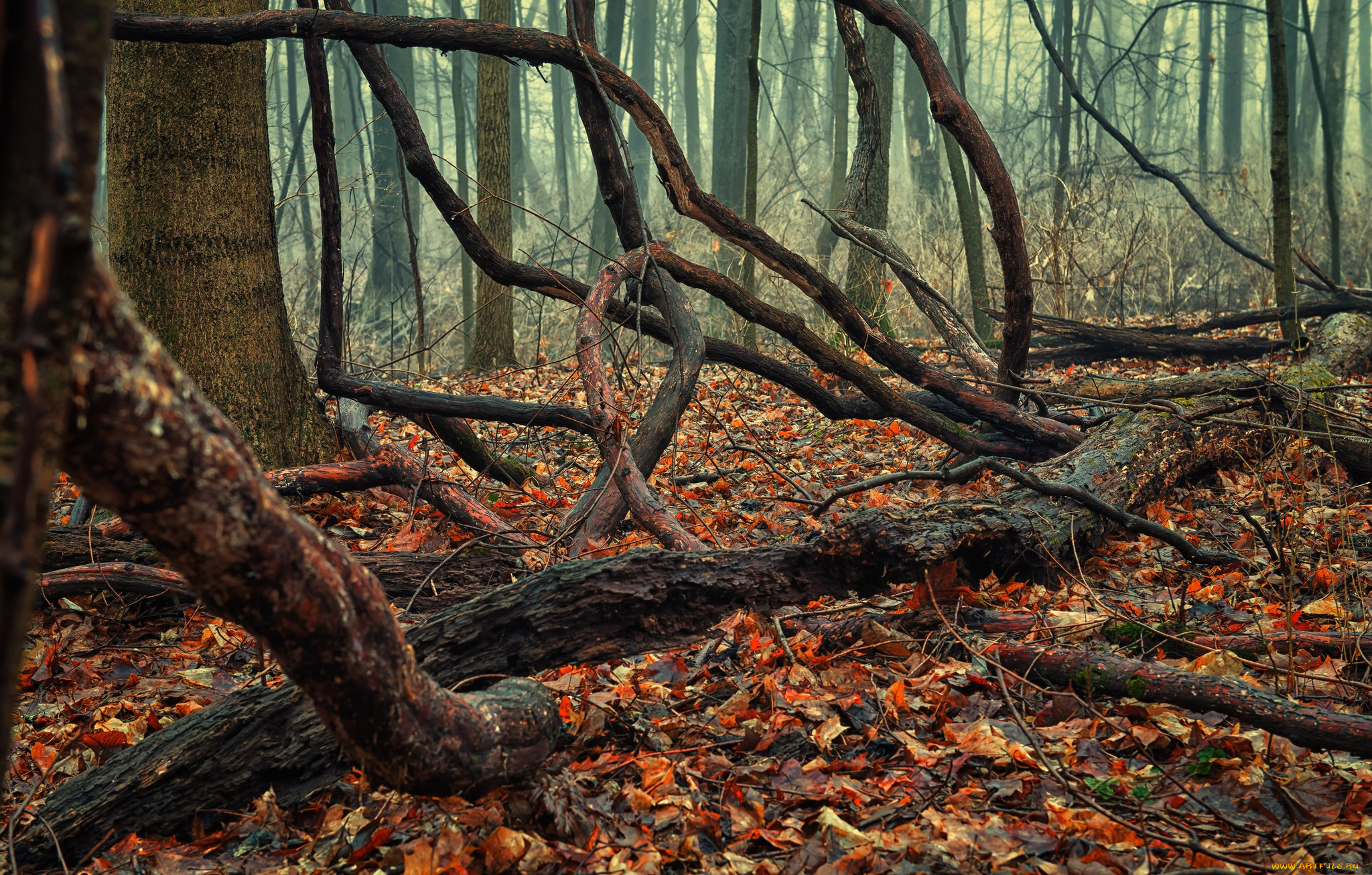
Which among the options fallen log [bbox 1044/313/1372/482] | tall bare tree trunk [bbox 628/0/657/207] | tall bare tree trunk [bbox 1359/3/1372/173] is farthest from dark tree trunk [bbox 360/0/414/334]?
tall bare tree trunk [bbox 1359/3/1372/173]

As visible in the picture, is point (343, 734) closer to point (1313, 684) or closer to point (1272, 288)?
point (1313, 684)

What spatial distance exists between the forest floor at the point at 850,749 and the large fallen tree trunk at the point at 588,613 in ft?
0.28

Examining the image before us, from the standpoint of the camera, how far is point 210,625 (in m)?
3.52

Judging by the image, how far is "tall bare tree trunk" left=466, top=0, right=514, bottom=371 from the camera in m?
9.54

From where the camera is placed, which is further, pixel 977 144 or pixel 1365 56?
pixel 1365 56

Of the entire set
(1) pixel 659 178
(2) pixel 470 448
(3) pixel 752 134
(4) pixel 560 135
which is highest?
(4) pixel 560 135

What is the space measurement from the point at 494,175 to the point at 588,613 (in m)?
8.06

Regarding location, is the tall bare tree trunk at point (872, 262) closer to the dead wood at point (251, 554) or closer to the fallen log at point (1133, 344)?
the fallen log at point (1133, 344)

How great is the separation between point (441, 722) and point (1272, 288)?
1315cm

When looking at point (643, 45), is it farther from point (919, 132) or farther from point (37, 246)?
point (37, 246)

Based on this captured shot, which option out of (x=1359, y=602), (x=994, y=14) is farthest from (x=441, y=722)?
(x=994, y=14)

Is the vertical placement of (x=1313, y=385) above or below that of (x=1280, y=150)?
below

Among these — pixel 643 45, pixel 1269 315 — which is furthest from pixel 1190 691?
pixel 643 45

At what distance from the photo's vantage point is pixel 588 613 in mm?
2607
